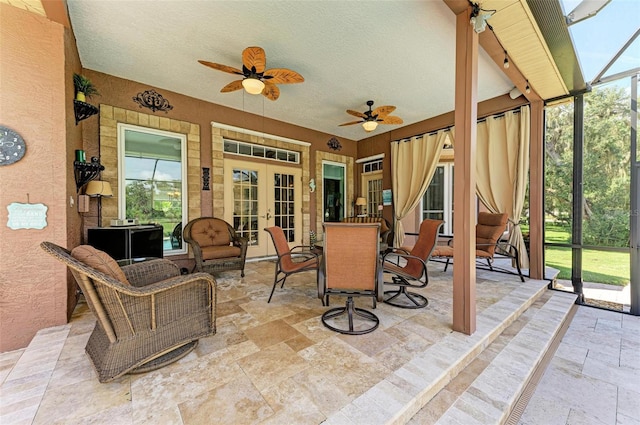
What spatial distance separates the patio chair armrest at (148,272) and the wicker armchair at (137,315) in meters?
0.34

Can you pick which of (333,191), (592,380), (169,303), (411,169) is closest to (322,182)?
(333,191)

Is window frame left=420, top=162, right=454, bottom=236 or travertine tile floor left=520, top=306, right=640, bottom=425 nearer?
travertine tile floor left=520, top=306, right=640, bottom=425

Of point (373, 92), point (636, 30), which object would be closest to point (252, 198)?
point (373, 92)

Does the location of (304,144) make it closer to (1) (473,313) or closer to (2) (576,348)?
(1) (473,313)

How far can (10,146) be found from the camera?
2006 mm

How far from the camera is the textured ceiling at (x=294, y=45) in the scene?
241 cm

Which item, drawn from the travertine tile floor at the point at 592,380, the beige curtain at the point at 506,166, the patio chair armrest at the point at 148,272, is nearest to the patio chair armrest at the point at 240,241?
the patio chair armrest at the point at 148,272

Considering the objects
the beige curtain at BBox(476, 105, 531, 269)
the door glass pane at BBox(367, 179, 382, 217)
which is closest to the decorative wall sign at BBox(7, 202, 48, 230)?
the beige curtain at BBox(476, 105, 531, 269)

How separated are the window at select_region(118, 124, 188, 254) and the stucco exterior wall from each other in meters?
1.65

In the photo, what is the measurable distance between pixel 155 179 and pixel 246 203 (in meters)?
1.63

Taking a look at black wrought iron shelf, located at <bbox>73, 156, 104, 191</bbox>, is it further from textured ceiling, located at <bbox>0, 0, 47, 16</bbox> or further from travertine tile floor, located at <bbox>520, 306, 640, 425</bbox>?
travertine tile floor, located at <bbox>520, 306, 640, 425</bbox>

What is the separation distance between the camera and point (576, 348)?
7.56 ft

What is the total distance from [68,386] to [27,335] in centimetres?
112

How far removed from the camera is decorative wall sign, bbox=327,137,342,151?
6372 millimetres
